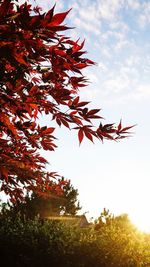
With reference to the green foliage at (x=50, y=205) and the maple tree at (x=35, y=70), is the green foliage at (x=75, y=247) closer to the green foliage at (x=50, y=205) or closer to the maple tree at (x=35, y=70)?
the maple tree at (x=35, y=70)

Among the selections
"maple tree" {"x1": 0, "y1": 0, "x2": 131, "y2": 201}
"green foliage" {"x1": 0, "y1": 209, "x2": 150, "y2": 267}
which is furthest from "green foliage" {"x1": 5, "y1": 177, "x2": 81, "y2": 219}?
"maple tree" {"x1": 0, "y1": 0, "x2": 131, "y2": 201}

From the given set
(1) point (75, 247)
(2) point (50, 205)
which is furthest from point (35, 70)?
(2) point (50, 205)

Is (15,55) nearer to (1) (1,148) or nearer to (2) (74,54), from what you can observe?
(2) (74,54)

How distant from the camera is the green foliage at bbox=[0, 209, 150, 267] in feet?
28.7

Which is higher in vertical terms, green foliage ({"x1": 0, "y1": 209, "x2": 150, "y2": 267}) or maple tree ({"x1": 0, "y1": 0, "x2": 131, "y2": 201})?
maple tree ({"x1": 0, "y1": 0, "x2": 131, "y2": 201})

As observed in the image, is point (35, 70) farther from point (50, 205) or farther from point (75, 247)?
point (50, 205)

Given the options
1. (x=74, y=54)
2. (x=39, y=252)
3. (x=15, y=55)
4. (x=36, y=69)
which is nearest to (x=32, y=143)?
(x=36, y=69)

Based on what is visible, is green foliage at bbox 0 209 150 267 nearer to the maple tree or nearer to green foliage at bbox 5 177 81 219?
the maple tree

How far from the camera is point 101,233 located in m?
10.2

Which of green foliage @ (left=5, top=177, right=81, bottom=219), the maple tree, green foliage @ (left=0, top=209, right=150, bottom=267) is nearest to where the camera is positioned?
the maple tree

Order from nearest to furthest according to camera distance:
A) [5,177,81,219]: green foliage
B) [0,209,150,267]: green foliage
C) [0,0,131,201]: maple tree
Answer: [0,0,131,201]: maple tree
[0,209,150,267]: green foliage
[5,177,81,219]: green foliage

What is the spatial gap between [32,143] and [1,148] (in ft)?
1.43

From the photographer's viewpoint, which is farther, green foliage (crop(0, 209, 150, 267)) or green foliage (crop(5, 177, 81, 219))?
green foliage (crop(5, 177, 81, 219))

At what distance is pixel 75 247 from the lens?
905 centimetres
